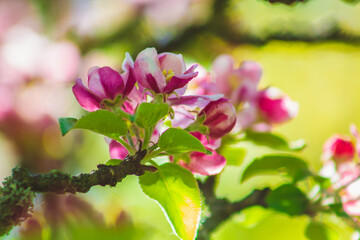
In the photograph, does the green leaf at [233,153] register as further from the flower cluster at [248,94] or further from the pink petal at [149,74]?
the pink petal at [149,74]

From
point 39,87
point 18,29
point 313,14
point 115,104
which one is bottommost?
point 313,14

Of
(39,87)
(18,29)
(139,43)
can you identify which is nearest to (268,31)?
(139,43)

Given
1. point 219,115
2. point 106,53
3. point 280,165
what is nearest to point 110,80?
point 219,115

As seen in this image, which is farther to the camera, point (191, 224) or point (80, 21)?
point (80, 21)

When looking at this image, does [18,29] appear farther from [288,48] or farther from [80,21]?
[288,48]

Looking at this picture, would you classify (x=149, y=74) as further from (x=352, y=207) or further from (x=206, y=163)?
(x=352, y=207)

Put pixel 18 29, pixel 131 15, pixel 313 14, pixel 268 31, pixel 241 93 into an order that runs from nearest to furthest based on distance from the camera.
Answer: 1. pixel 241 93
2. pixel 268 31
3. pixel 18 29
4. pixel 131 15
5. pixel 313 14

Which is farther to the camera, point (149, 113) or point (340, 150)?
point (340, 150)

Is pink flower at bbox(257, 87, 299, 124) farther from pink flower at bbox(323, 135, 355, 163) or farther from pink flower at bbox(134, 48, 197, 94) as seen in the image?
pink flower at bbox(134, 48, 197, 94)
